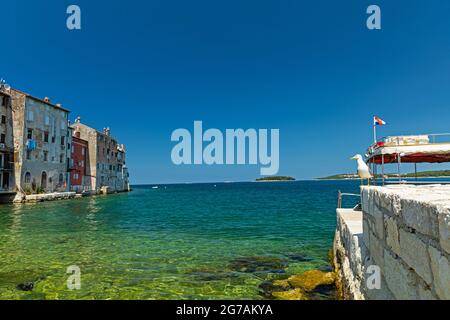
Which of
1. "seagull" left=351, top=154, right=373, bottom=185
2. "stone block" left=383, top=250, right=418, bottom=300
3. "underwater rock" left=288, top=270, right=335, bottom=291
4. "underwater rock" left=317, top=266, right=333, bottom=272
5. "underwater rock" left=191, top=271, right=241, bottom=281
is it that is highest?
"seagull" left=351, top=154, right=373, bottom=185

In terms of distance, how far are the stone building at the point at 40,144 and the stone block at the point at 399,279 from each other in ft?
184

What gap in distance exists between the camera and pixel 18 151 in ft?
156

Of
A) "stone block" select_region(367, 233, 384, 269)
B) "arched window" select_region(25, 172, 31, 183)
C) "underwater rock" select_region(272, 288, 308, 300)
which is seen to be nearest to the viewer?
"stone block" select_region(367, 233, 384, 269)

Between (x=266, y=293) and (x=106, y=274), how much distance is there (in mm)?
5752

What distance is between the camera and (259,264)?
11938 mm

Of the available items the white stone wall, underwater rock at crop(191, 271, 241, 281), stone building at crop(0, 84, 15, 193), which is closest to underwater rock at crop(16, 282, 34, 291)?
underwater rock at crop(191, 271, 241, 281)

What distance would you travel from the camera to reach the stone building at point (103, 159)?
71875mm

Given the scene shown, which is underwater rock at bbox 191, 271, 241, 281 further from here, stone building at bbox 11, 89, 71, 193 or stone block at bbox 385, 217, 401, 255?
stone building at bbox 11, 89, 71, 193

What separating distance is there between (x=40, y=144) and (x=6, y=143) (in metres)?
5.83

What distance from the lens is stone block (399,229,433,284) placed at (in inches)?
115

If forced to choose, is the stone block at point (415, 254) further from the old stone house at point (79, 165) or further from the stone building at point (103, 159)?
the stone building at point (103, 159)

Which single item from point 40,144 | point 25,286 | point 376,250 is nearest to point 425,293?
point 376,250

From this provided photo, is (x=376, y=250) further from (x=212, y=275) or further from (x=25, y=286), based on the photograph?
(x=25, y=286)

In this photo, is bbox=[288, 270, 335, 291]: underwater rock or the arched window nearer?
bbox=[288, 270, 335, 291]: underwater rock
